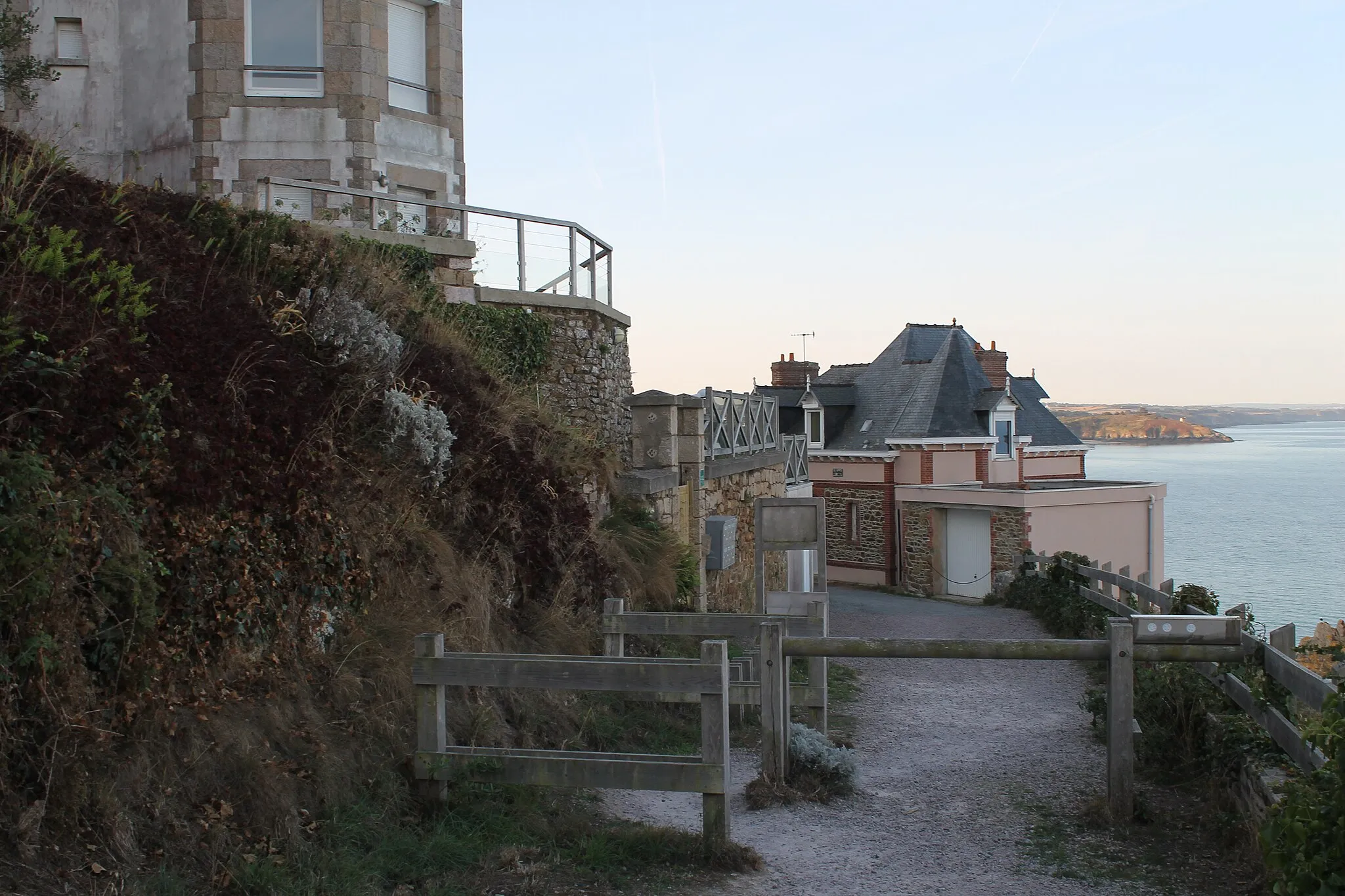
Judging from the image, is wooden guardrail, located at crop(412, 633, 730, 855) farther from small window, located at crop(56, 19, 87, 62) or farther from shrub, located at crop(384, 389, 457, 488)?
small window, located at crop(56, 19, 87, 62)

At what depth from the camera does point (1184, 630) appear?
240 inches

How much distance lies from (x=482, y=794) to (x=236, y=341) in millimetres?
2841

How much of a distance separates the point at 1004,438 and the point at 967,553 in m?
5.80

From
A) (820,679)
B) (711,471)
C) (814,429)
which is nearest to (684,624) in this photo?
(820,679)

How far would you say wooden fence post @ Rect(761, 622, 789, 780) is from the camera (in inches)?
253

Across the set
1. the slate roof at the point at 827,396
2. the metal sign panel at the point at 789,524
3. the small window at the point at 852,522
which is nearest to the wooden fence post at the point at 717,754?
the metal sign panel at the point at 789,524

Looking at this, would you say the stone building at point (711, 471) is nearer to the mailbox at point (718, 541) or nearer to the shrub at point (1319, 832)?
the mailbox at point (718, 541)

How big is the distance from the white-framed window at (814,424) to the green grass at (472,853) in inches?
1194

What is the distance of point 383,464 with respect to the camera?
6914mm

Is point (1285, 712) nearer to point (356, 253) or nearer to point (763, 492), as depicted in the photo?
point (356, 253)

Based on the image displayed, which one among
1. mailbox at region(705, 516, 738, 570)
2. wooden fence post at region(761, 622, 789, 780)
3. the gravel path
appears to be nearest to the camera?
the gravel path

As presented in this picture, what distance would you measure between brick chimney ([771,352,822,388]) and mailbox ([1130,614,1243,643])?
107 ft

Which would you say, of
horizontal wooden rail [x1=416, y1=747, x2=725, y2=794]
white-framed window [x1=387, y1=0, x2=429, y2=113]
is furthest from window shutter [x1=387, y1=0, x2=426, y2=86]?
horizontal wooden rail [x1=416, y1=747, x2=725, y2=794]

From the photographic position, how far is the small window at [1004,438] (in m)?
34.5
